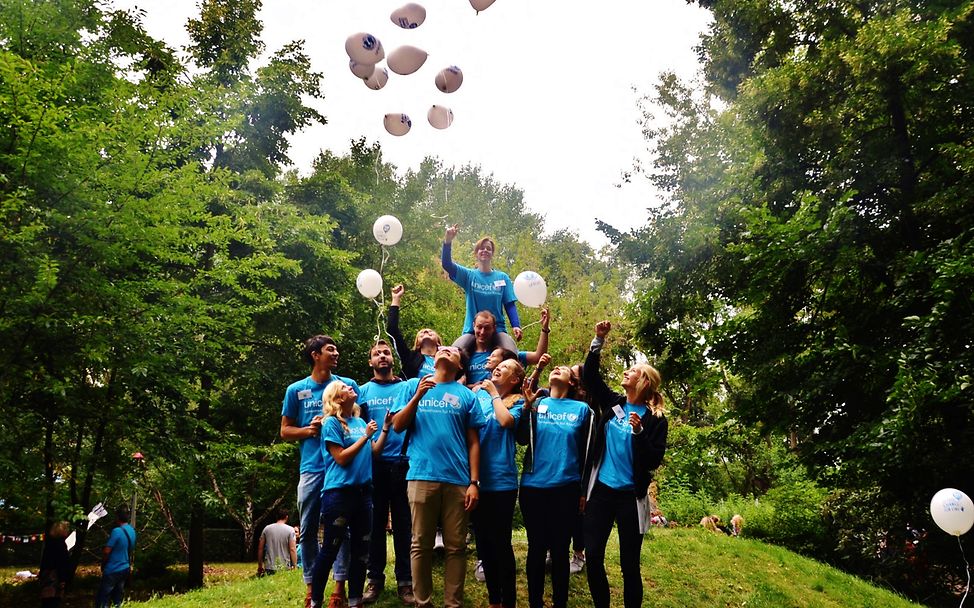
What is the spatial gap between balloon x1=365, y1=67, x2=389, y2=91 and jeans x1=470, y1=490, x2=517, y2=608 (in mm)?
5037

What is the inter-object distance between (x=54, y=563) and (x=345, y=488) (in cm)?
954

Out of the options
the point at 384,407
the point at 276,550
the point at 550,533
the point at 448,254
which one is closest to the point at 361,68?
the point at 448,254

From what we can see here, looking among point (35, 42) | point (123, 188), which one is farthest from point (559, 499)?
point (35, 42)

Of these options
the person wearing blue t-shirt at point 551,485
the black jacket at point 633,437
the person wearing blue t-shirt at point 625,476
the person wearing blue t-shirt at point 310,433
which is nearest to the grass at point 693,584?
the person wearing blue t-shirt at point 310,433

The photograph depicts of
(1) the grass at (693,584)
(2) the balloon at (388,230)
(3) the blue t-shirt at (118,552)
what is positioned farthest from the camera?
(3) the blue t-shirt at (118,552)

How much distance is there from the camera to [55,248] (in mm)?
10516

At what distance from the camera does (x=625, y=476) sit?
5.37 metres

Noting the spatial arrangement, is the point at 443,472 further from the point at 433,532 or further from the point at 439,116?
the point at 439,116

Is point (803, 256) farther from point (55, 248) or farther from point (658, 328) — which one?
point (55, 248)

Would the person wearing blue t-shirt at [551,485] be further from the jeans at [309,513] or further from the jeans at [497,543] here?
the jeans at [309,513]

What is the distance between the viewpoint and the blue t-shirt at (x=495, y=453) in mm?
5277

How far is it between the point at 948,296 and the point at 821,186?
13.9 feet

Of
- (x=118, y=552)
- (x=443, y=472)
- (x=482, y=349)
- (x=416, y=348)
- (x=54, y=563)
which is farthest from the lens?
(x=54, y=563)

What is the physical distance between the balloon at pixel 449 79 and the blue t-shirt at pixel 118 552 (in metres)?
8.68
